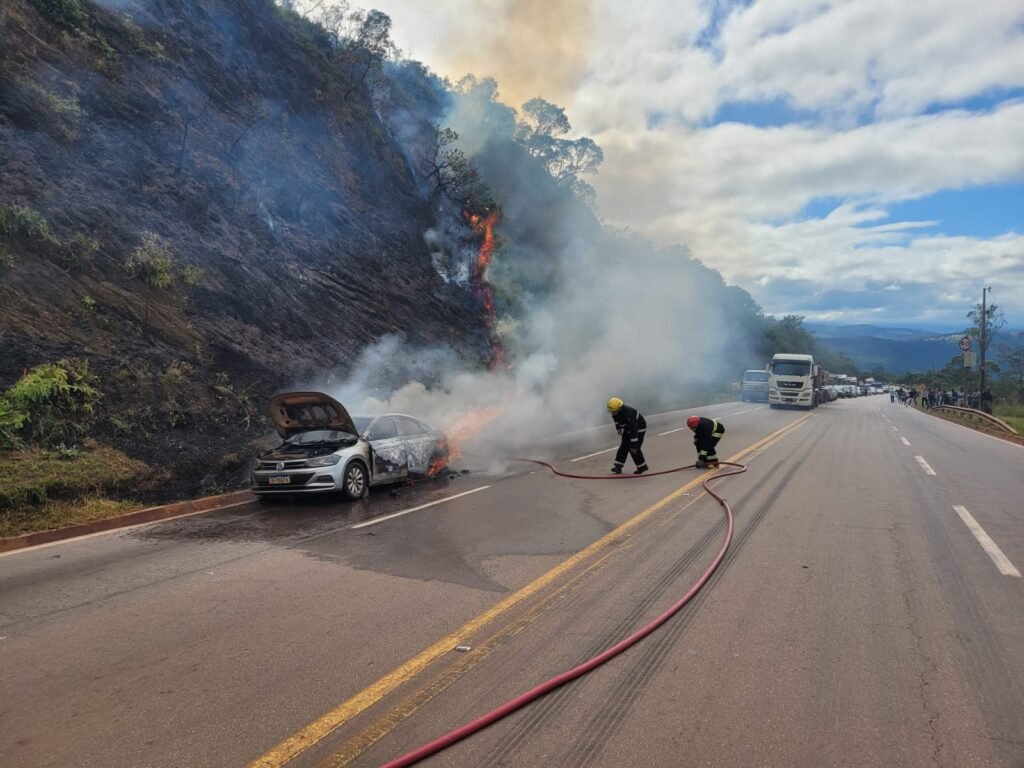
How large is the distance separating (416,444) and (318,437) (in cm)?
181

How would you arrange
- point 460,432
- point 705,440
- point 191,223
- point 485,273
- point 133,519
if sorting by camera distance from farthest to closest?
point 485,273, point 191,223, point 460,432, point 705,440, point 133,519

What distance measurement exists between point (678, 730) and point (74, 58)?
2057 centimetres

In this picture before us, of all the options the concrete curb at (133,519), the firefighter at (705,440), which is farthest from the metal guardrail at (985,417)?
the concrete curb at (133,519)

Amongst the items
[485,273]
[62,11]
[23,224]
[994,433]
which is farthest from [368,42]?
[994,433]

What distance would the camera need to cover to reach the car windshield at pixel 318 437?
385 inches

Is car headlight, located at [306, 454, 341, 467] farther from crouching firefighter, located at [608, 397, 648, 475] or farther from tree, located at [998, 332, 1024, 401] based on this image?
tree, located at [998, 332, 1024, 401]

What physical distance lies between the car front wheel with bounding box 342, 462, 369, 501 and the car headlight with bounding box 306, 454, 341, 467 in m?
0.23

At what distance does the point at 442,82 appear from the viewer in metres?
44.0

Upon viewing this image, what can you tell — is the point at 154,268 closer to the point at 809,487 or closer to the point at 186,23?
the point at 186,23

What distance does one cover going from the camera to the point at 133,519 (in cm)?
823

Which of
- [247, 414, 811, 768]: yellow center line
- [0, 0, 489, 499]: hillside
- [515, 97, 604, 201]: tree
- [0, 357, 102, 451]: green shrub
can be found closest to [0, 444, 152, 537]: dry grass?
[0, 357, 102, 451]: green shrub

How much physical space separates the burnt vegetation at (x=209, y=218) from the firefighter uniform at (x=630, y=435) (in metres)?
6.77

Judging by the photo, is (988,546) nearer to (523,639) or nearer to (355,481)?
(523,639)

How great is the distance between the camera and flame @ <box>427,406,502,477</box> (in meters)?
11.7
